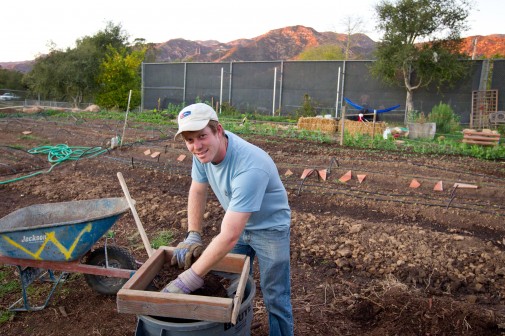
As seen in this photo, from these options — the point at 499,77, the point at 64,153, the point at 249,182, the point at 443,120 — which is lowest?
the point at 64,153

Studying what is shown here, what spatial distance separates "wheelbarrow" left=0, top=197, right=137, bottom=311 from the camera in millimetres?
2941

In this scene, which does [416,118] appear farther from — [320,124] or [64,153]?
[64,153]

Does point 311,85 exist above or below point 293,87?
above

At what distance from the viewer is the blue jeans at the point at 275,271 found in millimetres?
2400

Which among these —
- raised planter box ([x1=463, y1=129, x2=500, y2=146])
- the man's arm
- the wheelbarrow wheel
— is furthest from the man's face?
raised planter box ([x1=463, y1=129, x2=500, y2=146])

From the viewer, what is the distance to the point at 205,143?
6.82 ft

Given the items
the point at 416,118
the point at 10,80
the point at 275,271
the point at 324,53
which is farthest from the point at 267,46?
the point at 275,271

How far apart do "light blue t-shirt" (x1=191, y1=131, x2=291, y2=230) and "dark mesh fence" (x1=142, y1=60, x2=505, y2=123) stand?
719 inches

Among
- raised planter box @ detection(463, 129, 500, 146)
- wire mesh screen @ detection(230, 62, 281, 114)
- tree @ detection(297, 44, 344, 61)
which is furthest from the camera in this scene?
tree @ detection(297, 44, 344, 61)

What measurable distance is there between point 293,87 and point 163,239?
20.6 m

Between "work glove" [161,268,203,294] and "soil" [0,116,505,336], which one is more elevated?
"work glove" [161,268,203,294]

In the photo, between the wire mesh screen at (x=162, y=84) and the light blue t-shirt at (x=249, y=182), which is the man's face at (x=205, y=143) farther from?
the wire mesh screen at (x=162, y=84)

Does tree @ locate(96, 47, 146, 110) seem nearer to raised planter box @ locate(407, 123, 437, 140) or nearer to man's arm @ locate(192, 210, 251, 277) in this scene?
raised planter box @ locate(407, 123, 437, 140)

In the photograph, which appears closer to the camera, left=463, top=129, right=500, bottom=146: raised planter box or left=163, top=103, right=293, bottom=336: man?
left=163, top=103, right=293, bottom=336: man
